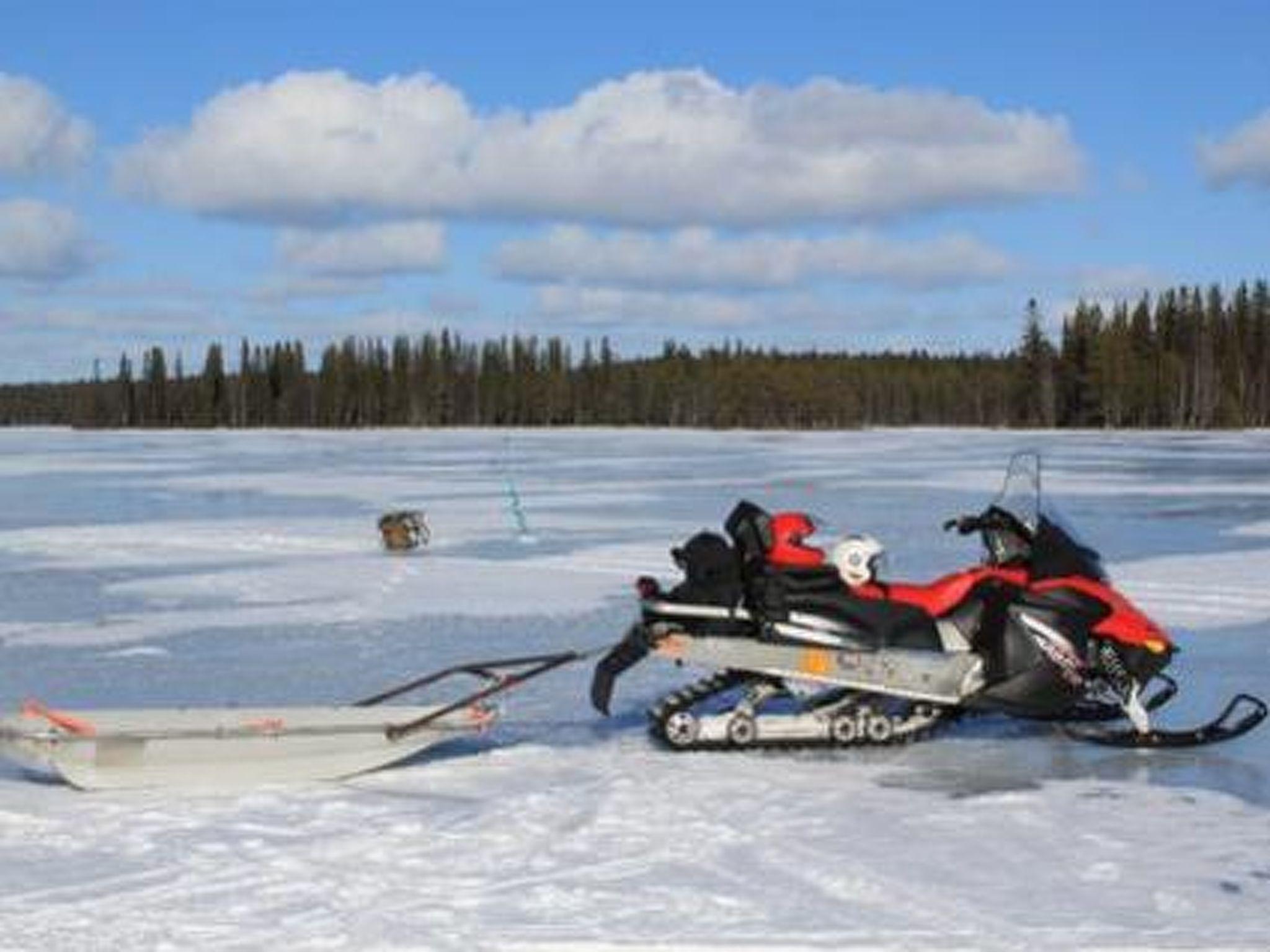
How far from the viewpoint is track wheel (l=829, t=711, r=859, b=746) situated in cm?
769

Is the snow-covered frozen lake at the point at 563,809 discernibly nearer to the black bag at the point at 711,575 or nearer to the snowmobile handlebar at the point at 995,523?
the black bag at the point at 711,575

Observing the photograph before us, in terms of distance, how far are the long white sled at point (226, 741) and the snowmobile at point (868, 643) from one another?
0.85 meters

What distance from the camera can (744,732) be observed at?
25.0ft

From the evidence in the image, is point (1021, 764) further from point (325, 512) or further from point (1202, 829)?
point (325, 512)

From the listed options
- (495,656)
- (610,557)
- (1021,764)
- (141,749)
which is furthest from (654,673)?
(610,557)

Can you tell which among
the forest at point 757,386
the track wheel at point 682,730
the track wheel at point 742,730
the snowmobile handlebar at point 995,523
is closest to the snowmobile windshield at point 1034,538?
the snowmobile handlebar at point 995,523

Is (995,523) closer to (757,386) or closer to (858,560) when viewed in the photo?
(858,560)

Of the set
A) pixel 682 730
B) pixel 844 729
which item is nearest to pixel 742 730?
pixel 682 730

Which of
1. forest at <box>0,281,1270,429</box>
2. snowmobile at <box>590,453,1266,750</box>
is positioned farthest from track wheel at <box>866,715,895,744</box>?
forest at <box>0,281,1270,429</box>

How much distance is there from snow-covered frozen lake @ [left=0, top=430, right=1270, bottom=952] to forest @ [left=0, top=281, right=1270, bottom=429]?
3577 inches

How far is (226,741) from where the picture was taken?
6910 millimetres

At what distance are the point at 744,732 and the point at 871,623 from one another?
0.76 metres

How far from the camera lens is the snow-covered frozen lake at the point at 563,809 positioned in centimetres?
497

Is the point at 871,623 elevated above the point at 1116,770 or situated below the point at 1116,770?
above
